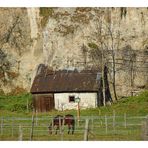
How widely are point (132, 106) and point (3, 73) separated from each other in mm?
9513

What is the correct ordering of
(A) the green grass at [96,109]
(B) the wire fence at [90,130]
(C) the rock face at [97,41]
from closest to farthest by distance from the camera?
(B) the wire fence at [90,130] < (A) the green grass at [96,109] < (C) the rock face at [97,41]

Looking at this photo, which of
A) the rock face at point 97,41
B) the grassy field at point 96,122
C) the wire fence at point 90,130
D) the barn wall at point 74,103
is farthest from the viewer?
the rock face at point 97,41

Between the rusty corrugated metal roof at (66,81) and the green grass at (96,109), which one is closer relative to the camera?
the green grass at (96,109)

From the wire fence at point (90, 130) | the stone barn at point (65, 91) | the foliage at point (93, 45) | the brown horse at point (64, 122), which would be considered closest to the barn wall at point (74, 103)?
the stone barn at point (65, 91)

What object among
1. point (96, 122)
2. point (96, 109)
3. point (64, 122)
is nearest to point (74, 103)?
point (96, 109)

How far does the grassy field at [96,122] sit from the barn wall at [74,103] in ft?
4.24

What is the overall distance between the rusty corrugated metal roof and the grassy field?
1.04 metres

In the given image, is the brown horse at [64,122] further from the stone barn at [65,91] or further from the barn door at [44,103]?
the barn door at [44,103]

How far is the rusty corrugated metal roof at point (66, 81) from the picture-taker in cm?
3094

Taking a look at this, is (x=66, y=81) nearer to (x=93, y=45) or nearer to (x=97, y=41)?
(x=93, y=45)

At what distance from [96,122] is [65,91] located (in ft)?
24.7

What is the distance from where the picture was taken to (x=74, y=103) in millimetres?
30734
